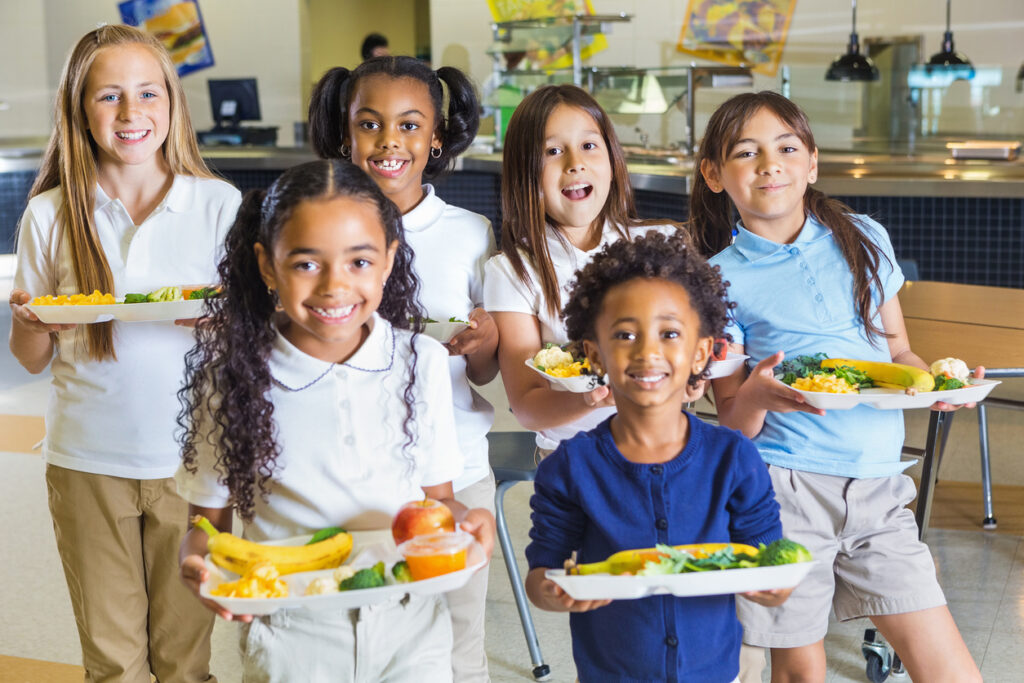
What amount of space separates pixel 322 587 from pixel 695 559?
391 mm

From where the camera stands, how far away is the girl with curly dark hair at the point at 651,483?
4.17 ft

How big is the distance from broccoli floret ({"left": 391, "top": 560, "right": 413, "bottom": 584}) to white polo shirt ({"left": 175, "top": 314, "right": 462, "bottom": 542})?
149mm

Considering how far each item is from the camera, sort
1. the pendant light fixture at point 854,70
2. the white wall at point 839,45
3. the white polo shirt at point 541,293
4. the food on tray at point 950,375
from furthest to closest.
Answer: the white wall at point 839,45
the pendant light fixture at point 854,70
the white polo shirt at point 541,293
the food on tray at point 950,375

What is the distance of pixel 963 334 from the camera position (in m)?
2.52

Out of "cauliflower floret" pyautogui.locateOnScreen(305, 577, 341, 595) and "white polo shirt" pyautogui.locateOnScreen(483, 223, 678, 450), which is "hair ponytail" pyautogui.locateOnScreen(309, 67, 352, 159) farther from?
"cauliflower floret" pyautogui.locateOnScreen(305, 577, 341, 595)

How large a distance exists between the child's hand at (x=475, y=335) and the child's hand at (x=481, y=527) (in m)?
0.38

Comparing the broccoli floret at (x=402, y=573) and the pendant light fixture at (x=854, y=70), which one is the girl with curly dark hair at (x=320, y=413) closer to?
the broccoli floret at (x=402, y=573)

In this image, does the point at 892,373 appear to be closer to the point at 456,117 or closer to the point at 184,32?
the point at 456,117

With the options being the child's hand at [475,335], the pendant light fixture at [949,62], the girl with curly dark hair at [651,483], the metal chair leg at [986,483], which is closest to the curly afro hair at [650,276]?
the girl with curly dark hair at [651,483]

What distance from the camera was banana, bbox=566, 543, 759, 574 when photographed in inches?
44.7

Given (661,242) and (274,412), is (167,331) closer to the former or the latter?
(274,412)

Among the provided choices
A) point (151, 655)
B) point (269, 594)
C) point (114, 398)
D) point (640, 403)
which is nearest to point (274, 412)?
point (269, 594)

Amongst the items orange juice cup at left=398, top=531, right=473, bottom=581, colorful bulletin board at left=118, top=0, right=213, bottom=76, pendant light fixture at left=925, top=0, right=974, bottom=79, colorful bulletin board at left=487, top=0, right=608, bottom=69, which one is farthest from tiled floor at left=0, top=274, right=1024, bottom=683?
colorful bulletin board at left=118, top=0, right=213, bottom=76

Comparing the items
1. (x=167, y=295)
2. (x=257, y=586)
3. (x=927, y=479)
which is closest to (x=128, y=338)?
(x=167, y=295)
